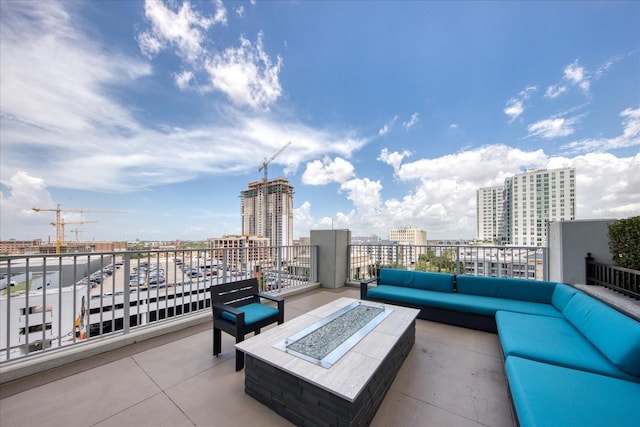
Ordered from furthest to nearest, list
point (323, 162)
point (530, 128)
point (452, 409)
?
point (323, 162) < point (530, 128) < point (452, 409)

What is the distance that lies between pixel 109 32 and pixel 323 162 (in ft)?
37.4

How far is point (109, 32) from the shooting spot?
576 cm

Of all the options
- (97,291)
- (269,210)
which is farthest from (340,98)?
(269,210)

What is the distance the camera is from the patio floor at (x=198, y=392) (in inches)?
67.2

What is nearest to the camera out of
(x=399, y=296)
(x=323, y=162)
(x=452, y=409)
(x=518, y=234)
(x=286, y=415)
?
(x=286, y=415)

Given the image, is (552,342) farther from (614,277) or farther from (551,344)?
(614,277)

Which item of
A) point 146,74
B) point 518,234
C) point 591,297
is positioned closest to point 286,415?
point 591,297

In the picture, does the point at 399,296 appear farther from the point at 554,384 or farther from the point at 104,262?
the point at 104,262

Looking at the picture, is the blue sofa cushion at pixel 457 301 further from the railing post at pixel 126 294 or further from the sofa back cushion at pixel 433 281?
the railing post at pixel 126 294

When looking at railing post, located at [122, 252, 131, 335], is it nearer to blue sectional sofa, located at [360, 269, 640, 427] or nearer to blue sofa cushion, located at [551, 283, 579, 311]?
blue sectional sofa, located at [360, 269, 640, 427]

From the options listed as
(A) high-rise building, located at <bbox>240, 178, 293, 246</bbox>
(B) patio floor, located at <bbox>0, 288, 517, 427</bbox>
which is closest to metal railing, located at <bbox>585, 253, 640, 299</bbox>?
(B) patio floor, located at <bbox>0, 288, 517, 427</bbox>

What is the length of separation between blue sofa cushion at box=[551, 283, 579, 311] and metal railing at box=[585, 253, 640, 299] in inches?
17.1

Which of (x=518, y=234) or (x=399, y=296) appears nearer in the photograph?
(x=399, y=296)

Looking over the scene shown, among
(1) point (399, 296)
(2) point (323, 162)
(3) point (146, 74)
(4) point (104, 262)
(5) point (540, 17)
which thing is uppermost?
(3) point (146, 74)
